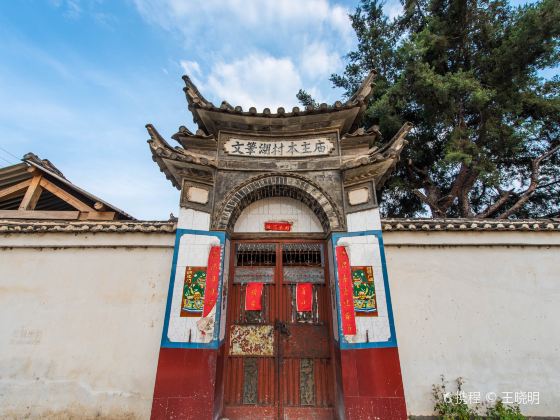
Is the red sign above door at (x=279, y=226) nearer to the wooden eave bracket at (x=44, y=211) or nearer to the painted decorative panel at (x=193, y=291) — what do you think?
the painted decorative panel at (x=193, y=291)

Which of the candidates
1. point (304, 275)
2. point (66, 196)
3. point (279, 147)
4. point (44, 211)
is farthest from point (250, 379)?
point (66, 196)

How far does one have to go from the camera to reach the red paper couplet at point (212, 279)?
4.93 m

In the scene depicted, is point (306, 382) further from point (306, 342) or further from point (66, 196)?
point (66, 196)

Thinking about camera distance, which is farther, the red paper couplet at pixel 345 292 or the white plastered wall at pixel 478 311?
the white plastered wall at pixel 478 311

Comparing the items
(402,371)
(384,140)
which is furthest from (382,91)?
(402,371)

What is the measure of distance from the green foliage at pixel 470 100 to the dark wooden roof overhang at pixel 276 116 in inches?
209

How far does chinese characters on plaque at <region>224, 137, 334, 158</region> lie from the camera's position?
6.20 m

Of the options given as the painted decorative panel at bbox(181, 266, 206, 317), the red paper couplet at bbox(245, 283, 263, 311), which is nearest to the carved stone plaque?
the painted decorative panel at bbox(181, 266, 206, 317)

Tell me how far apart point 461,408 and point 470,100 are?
33.7 feet

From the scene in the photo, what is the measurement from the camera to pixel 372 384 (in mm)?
4473

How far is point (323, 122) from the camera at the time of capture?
6.40 meters

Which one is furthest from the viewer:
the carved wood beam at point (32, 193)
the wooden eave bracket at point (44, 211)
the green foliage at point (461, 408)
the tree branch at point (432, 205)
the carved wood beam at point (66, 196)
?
the tree branch at point (432, 205)

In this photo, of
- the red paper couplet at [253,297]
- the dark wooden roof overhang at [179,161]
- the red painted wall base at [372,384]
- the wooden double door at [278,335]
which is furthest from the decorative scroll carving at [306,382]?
the dark wooden roof overhang at [179,161]

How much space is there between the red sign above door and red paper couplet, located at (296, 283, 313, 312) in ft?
3.94
